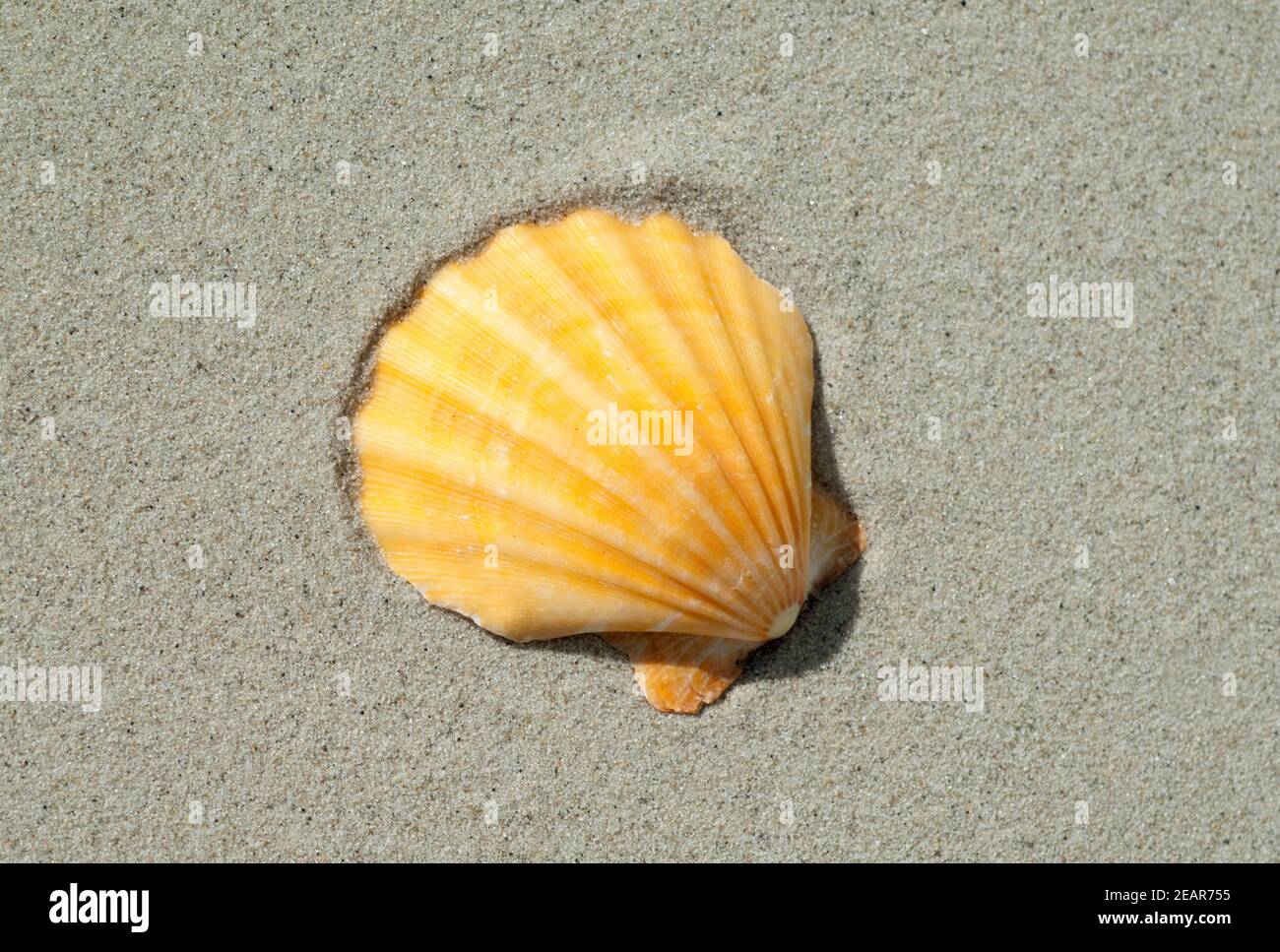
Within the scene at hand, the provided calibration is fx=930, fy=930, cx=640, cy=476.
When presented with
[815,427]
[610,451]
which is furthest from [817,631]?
[610,451]

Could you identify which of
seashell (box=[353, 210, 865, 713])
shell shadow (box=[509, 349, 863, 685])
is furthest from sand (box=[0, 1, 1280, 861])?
seashell (box=[353, 210, 865, 713])

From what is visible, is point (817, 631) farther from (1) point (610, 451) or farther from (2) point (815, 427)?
(1) point (610, 451)

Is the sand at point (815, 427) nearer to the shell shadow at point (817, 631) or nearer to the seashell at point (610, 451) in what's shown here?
the shell shadow at point (817, 631)

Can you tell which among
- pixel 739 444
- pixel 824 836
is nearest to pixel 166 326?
pixel 739 444

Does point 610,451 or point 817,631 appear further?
point 817,631

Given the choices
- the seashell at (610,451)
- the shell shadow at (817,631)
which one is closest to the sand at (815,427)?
the shell shadow at (817,631)

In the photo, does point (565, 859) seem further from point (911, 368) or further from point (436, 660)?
point (911, 368)

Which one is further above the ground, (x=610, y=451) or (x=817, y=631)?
(x=610, y=451)
